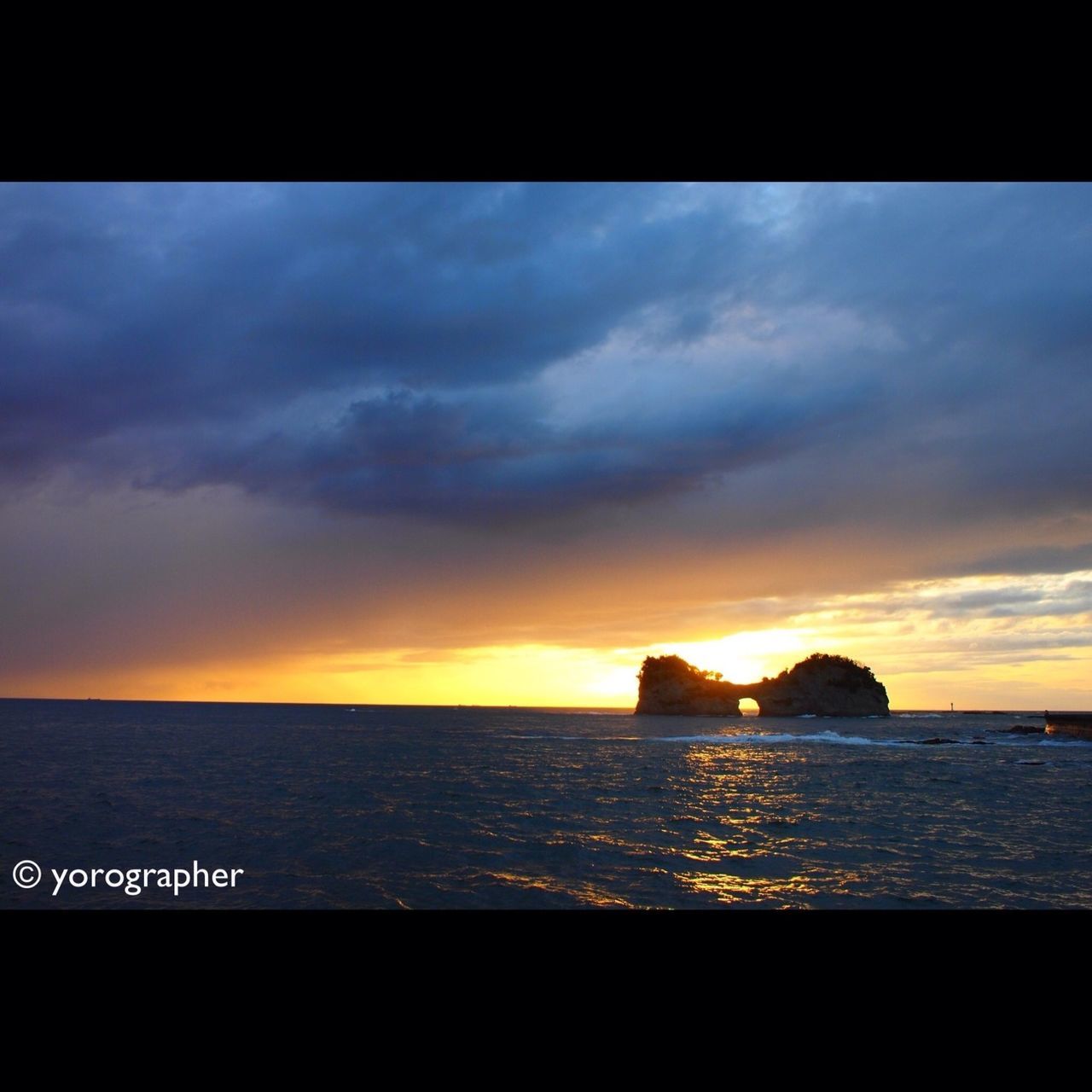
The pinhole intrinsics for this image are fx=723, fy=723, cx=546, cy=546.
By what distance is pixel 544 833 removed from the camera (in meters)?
18.5

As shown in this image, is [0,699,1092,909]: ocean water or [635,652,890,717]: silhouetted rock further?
[635,652,890,717]: silhouetted rock

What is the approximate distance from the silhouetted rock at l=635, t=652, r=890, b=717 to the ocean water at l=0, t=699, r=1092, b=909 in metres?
81.3

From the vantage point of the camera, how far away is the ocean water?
12789 mm

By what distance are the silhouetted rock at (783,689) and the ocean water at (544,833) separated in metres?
81.3

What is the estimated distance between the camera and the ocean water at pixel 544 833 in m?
12.8

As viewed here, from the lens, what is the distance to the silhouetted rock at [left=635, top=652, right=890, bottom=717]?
4823 inches

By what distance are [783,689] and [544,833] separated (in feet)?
380
